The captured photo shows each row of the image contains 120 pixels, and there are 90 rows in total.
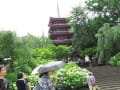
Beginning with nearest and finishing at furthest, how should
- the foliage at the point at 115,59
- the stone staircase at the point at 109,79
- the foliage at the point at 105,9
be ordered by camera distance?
the stone staircase at the point at 109,79 < the foliage at the point at 115,59 < the foliage at the point at 105,9

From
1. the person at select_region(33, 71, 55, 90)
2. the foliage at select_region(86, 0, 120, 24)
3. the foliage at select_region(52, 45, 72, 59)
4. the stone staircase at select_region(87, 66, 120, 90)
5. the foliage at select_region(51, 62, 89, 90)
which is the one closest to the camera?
the person at select_region(33, 71, 55, 90)

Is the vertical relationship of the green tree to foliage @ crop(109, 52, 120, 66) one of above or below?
above

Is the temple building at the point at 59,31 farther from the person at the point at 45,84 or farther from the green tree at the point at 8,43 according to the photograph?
the person at the point at 45,84

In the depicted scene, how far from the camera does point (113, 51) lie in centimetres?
3694

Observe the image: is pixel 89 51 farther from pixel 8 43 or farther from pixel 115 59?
pixel 8 43

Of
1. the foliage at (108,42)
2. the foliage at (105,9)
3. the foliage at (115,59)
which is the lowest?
the foliage at (115,59)

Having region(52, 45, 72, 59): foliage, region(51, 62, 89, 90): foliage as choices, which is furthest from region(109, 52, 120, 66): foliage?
region(52, 45, 72, 59): foliage

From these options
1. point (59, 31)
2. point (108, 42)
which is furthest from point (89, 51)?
point (59, 31)

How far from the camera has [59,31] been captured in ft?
227

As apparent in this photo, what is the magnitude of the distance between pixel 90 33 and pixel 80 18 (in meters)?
2.68

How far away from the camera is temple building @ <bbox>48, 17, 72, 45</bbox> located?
68000mm

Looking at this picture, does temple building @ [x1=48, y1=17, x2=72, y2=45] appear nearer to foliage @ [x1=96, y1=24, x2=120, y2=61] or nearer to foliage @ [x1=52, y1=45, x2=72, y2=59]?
foliage @ [x1=52, y1=45, x2=72, y2=59]

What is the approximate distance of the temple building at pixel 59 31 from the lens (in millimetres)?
68000

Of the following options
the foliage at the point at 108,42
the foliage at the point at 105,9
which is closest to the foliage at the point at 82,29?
the foliage at the point at 105,9
